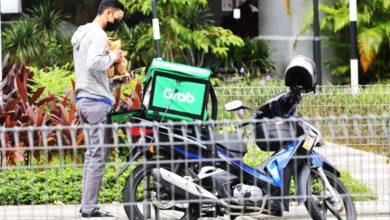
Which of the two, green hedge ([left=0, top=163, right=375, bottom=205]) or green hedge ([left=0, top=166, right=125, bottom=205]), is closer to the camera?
green hedge ([left=0, top=163, right=375, bottom=205])

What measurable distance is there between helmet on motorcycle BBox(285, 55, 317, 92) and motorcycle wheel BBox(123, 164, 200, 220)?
4.22 ft

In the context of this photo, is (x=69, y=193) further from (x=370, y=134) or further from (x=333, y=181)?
(x=370, y=134)

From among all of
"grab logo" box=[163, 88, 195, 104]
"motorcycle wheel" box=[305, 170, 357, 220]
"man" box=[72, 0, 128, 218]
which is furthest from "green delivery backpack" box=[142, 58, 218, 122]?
"motorcycle wheel" box=[305, 170, 357, 220]

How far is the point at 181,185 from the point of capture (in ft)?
22.9

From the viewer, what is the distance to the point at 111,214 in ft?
25.3

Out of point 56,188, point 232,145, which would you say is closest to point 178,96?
point 232,145

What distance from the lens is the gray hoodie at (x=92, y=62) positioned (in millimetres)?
7914

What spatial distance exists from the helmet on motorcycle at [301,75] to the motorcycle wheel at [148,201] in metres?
1.28

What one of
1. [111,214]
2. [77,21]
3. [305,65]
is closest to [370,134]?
[305,65]

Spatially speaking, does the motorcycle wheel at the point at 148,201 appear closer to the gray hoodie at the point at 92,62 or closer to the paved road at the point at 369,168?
the gray hoodie at the point at 92,62

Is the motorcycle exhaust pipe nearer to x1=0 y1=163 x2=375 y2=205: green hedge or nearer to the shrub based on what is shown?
x1=0 y1=163 x2=375 y2=205: green hedge

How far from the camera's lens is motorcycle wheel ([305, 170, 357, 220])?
7.28 metres

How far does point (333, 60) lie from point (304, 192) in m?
9.77

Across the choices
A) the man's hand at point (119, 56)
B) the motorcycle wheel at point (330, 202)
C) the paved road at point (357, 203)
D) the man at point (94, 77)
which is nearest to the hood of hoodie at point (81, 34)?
the man at point (94, 77)
